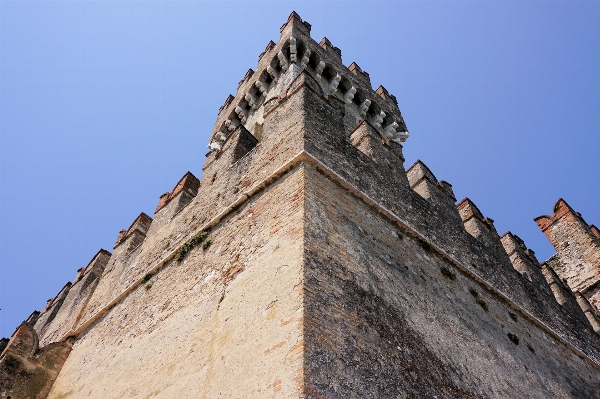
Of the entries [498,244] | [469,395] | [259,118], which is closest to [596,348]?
[498,244]

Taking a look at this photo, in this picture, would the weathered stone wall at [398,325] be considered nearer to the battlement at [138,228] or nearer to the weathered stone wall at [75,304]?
the battlement at [138,228]

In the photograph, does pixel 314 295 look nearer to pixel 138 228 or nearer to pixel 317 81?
pixel 138 228

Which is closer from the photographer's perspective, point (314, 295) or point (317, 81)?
point (314, 295)

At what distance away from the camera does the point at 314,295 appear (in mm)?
4254

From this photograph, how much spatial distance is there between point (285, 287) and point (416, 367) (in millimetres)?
1505

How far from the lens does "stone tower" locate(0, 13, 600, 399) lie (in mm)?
4156

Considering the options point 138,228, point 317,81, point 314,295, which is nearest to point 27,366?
point 138,228

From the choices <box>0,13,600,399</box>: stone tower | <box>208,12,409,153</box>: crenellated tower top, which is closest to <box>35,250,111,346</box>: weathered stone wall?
<box>0,13,600,399</box>: stone tower

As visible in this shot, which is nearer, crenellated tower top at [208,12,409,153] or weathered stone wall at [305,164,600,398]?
weathered stone wall at [305,164,600,398]

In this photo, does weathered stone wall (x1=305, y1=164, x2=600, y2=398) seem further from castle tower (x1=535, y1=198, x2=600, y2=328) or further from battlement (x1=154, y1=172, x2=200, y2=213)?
castle tower (x1=535, y1=198, x2=600, y2=328)

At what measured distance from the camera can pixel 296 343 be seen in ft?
12.4

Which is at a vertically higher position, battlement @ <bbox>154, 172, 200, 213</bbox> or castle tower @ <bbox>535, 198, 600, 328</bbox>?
battlement @ <bbox>154, 172, 200, 213</bbox>

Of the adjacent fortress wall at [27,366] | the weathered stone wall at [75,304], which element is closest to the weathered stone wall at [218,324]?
the adjacent fortress wall at [27,366]

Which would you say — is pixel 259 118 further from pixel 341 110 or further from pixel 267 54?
pixel 341 110
